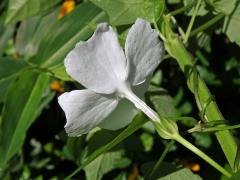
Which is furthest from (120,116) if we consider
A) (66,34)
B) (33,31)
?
(33,31)

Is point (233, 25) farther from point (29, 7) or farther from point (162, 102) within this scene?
point (29, 7)

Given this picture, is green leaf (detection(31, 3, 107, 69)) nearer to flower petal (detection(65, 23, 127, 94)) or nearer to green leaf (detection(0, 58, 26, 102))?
green leaf (detection(0, 58, 26, 102))

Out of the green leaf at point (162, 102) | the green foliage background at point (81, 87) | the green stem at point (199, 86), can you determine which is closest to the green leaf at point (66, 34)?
the green foliage background at point (81, 87)

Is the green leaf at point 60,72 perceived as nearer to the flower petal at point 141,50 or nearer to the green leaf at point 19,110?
the green leaf at point 19,110

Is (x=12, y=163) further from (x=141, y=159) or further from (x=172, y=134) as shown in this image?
(x=172, y=134)

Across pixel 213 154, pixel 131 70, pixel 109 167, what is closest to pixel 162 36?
pixel 131 70

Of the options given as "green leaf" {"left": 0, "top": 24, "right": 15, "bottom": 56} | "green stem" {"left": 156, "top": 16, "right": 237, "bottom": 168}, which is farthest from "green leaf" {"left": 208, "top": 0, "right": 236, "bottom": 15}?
"green leaf" {"left": 0, "top": 24, "right": 15, "bottom": 56}
